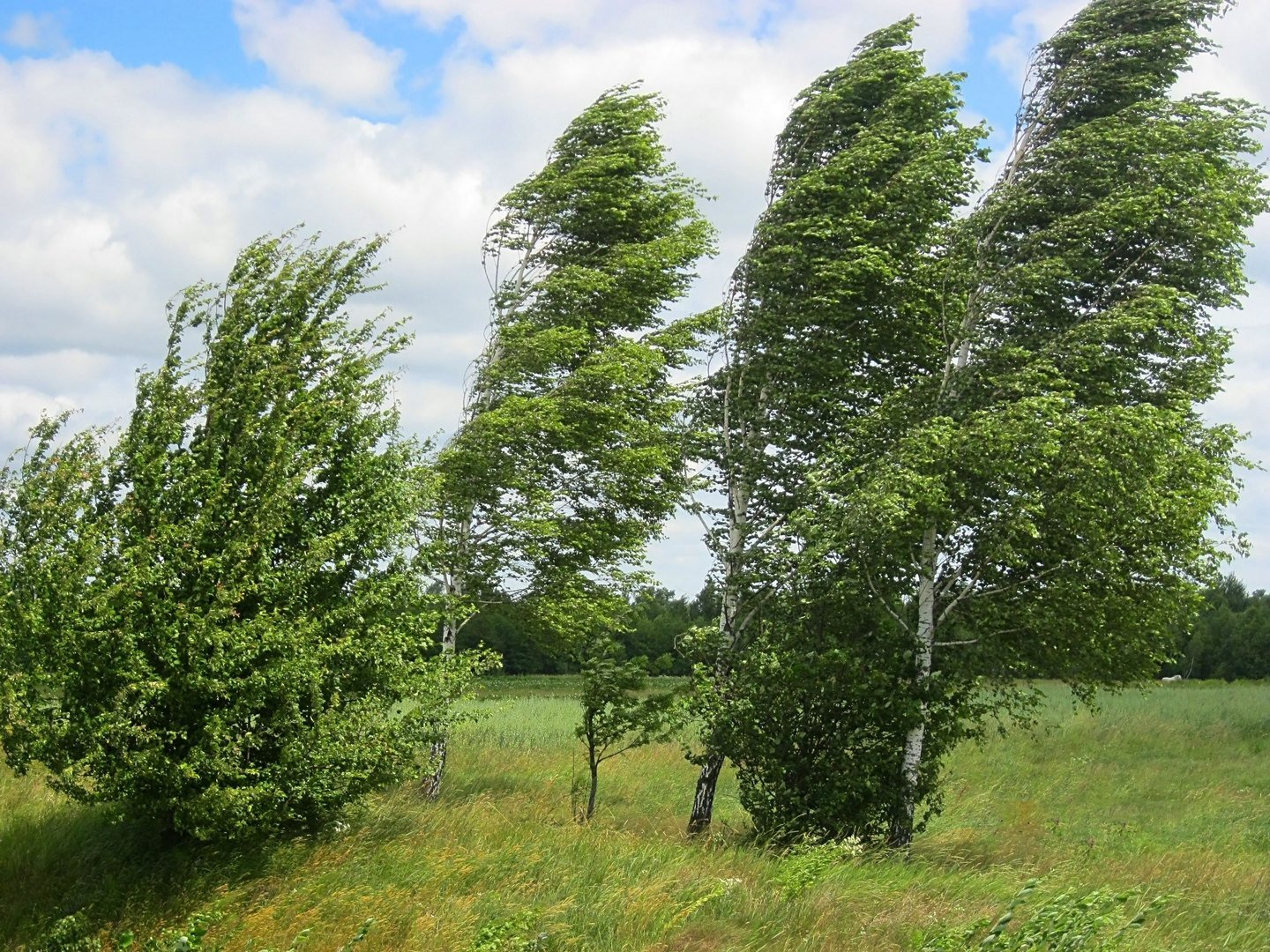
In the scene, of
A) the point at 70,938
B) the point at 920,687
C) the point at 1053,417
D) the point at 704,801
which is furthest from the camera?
the point at 704,801

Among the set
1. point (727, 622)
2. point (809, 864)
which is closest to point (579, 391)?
point (727, 622)

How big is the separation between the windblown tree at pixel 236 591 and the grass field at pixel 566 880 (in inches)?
30.9

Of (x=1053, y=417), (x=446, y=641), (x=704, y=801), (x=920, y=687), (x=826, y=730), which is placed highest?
(x=1053, y=417)

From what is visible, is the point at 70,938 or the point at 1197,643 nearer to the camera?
the point at 70,938

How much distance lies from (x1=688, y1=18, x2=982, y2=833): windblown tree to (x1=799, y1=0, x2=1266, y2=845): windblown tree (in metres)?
0.71

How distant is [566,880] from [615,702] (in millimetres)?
5105

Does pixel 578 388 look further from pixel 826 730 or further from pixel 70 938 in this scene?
pixel 70 938

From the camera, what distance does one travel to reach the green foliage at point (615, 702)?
16672 millimetres

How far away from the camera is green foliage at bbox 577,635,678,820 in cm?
1667

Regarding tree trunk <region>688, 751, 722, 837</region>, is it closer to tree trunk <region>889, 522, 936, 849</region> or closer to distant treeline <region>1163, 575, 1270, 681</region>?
tree trunk <region>889, 522, 936, 849</region>

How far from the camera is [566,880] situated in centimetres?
1175

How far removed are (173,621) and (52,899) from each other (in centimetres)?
359

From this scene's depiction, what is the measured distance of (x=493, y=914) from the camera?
35.1 ft

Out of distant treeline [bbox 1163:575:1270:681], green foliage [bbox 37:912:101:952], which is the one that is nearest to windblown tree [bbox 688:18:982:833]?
green foliage [bbox 37:912:101:952]
